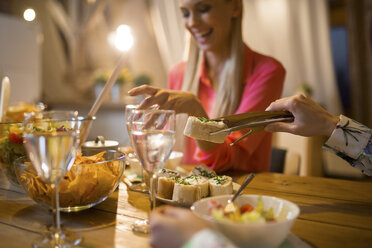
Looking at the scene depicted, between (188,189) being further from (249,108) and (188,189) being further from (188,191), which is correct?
(249,108)

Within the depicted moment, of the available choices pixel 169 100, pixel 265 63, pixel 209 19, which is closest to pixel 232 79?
pixel 265 63

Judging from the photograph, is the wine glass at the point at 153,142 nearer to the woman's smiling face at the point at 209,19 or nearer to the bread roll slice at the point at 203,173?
the bread roll slice at the point at 203,173

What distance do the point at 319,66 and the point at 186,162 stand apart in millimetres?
3019

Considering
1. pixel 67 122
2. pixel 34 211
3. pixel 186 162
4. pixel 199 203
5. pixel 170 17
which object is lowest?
pixel 186 162

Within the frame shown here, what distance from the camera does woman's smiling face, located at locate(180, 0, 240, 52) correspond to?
162cm

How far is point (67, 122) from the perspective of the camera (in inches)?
27.0

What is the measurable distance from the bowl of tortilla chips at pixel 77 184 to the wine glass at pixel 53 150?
9 centimetres

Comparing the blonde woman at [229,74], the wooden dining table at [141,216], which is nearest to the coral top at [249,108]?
the blonde woman at [229,74]

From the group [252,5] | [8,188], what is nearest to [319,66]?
[252,5]

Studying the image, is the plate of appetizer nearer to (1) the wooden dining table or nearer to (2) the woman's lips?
(1) the wooden dining table

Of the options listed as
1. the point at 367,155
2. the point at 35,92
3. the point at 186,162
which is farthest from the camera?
the point at 35,92

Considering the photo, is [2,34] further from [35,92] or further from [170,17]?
[170,17]

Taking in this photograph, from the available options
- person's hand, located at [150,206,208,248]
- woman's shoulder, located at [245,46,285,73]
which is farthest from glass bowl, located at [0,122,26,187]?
woman's shoulder, located at [245,46,285,73]

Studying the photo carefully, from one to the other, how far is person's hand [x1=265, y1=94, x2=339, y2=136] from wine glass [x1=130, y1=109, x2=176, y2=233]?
1.33ft
